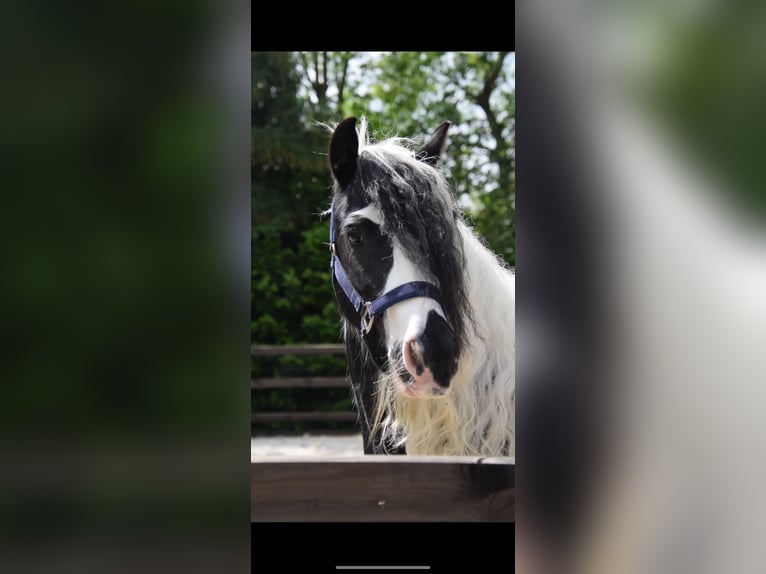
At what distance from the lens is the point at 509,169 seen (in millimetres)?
5270

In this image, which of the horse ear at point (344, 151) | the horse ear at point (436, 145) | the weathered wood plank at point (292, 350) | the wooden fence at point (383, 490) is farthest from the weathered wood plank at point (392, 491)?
the weathered wood plank at point (292, 350)

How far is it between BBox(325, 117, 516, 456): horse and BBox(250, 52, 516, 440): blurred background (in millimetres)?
2802

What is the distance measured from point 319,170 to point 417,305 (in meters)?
3.62

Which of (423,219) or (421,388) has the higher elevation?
(423,219)

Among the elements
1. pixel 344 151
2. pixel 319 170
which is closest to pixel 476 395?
pixel 344 151

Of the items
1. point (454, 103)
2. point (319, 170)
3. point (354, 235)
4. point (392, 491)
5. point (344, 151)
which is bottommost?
point (392, 491)
